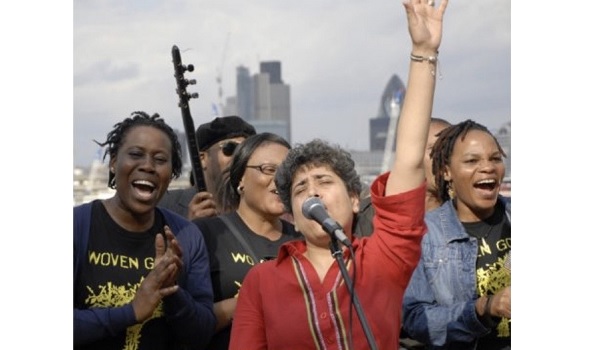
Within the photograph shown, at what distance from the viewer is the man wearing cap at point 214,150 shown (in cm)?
622

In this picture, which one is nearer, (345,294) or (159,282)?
(345,294)

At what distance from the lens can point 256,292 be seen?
146 inches

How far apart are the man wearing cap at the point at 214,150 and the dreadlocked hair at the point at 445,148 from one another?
1432 millimetres

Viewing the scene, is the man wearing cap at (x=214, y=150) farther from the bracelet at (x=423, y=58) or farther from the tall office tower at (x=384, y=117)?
the tall office tower at (x=384, y=117)

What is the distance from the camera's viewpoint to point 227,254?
188 inches

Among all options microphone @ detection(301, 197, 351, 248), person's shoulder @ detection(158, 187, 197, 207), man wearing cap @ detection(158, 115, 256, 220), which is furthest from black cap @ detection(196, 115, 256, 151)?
microphone @ detection(301, 197, 351, 248)

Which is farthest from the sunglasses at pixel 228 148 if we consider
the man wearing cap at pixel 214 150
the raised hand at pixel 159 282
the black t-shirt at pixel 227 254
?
the raised hand at pixel 159 282

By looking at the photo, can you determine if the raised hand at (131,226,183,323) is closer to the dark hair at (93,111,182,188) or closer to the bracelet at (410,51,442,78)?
the dark hair at (93,111,182,188)

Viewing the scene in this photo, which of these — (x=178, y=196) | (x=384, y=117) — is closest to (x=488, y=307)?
(x=178, y=196)

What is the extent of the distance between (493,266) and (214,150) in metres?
2.33

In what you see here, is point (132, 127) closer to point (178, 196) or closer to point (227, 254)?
point (227, 254)
